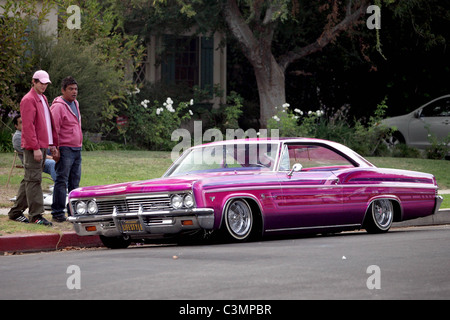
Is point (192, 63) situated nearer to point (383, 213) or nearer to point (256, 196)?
point (383, 213)

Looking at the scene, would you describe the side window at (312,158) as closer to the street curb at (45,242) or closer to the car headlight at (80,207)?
the car headlight at (80,207)

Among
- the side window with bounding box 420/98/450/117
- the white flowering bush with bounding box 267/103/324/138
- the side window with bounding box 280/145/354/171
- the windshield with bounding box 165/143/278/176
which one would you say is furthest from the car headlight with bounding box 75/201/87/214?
the side window with bounding box 420/98/450/117

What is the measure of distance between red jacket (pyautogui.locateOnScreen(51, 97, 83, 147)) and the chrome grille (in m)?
1.72

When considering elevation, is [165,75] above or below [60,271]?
above

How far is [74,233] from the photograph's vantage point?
10984mm

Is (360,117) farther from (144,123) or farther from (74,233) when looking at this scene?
(74,233)

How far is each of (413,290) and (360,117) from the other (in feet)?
74.1

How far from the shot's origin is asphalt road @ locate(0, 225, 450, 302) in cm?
656

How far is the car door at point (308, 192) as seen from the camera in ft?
34.3

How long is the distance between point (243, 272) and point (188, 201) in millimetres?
2239

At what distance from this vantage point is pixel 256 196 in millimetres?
10109

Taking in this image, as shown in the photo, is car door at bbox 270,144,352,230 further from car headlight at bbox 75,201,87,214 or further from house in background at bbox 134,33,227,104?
house in background at bbox 134,33,227,104

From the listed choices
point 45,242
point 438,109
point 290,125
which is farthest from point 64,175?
point 438,109
